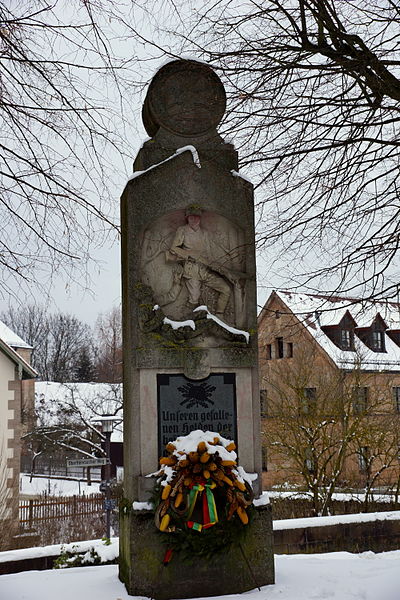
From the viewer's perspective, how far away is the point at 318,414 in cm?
1866

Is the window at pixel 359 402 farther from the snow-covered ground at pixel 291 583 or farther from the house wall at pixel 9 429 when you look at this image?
the snow-covered ground at pixel 291 583

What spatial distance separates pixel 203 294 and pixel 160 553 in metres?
2.49

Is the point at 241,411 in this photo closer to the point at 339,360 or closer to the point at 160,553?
the point at 160,553

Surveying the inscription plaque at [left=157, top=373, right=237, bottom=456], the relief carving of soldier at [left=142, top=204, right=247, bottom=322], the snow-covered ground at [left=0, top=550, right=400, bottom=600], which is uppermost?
the relief carving of soldier at [left=142, top=204, right=247, bottom=322]

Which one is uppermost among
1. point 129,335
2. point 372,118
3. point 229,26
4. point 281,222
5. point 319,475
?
point 229,26

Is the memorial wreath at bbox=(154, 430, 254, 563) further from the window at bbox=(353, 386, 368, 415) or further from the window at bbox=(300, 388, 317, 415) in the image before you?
the window at bbox=(353, 386, 368, 415)

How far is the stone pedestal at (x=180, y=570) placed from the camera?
6105mm

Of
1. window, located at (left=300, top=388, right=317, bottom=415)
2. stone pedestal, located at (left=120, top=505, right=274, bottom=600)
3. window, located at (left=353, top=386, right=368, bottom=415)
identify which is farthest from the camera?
window, located at (left=353, top=386, right=368, bottom=415)

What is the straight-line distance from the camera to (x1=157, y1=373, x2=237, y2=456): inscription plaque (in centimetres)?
653

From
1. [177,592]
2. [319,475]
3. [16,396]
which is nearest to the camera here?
[177,592]

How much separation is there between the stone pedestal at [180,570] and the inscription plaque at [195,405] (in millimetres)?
798

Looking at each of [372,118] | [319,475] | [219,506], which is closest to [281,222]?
[372,118]

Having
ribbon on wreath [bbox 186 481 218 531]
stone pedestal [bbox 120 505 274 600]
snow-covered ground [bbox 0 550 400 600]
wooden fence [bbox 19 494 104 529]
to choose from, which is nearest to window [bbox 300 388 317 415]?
wooden fence [bbox 19 494 104 529]

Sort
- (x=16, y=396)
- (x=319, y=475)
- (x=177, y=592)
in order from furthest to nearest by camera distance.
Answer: (x=16, y=396) < (x=319, y=475) < (x=177, y=592)
